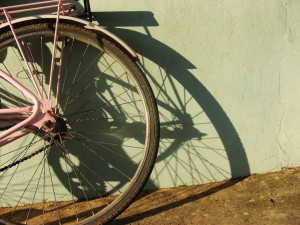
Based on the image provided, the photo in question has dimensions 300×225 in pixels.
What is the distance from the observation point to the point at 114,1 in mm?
3141

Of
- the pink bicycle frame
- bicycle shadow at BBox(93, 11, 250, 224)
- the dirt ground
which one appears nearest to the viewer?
the pink bicycle frame

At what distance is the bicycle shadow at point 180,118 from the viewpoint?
3.22m

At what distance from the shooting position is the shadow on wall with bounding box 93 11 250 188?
10.6 ft

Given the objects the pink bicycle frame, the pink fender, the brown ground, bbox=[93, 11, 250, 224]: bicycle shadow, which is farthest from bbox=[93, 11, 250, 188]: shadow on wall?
the pink bicycle frame

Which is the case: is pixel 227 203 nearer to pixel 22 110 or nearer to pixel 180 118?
pixel 180 118


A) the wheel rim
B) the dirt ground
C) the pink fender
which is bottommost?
the dirt ground

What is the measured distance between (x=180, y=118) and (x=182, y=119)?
19 millimetres

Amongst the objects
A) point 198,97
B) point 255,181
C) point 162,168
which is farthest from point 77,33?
point 255,181

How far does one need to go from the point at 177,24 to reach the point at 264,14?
658 mm

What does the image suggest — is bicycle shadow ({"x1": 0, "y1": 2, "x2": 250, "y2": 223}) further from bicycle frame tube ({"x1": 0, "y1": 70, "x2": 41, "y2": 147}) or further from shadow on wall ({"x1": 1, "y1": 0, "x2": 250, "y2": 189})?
→ bicycle frame tube ({"x1": 0, "y1": 70, "x2": 41, "y2": 147})

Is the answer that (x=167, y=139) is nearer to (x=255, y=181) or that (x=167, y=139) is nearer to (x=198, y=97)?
(x=198, y=97)

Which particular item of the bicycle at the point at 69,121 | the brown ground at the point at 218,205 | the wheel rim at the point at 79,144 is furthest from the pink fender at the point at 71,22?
the brown ground at the point at 218,205

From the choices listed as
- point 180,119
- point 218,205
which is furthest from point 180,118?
point 218,205

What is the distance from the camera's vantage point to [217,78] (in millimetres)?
3346
